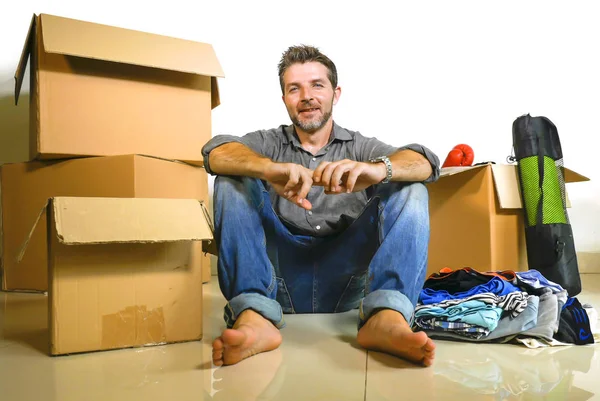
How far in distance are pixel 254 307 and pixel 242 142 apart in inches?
16.2

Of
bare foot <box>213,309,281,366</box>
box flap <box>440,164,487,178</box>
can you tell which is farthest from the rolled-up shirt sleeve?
box flap <box>440,164,487,178</box>

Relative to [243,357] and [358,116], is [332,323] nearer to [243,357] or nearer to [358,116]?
[243,357]

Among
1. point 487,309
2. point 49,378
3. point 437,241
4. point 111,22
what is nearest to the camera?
point 49,378

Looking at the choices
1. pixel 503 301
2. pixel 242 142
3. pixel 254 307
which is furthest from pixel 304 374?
pixel 242 142

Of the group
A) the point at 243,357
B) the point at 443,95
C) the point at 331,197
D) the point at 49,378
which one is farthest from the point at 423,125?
the point at 49,378

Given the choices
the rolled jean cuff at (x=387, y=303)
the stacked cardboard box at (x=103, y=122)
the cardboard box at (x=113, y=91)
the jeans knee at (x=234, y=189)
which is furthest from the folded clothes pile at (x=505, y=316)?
the cardboard box at (x=113, y=91)

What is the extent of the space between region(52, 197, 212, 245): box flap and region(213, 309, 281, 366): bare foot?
0.63ft

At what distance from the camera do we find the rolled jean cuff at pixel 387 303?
1166 mm

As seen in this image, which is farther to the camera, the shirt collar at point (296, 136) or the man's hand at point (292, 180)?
the shirt collar at point (296, 136)

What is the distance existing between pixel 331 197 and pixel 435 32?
1464mm

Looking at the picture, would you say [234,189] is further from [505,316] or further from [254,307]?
[505,316]

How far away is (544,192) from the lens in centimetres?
191

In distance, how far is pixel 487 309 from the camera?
1.22 m

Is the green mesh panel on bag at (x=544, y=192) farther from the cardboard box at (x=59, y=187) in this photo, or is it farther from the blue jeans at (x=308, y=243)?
the cardboard box at (x=59, y=187)
